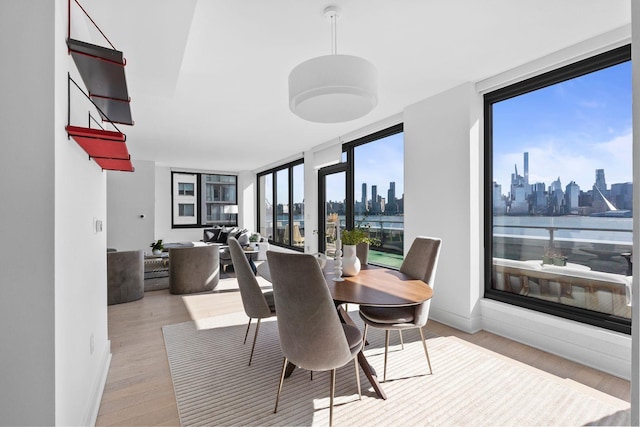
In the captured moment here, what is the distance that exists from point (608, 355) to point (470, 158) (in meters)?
1.98

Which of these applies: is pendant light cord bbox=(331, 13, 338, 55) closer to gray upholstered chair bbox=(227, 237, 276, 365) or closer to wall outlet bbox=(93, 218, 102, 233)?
gray upholstered chair bbox=(227, 237, 276, 365)

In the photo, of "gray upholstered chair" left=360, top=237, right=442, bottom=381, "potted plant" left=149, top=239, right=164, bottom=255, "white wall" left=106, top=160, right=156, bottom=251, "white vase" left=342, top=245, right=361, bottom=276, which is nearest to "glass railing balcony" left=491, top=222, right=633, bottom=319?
"gray upholstered chair" left=360, top=237, right=442, bottom=381

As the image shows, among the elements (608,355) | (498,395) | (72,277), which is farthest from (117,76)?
(608,355)

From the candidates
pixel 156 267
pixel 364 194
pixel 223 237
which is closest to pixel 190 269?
pixel 156 267

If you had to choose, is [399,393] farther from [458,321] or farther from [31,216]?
[31,216]

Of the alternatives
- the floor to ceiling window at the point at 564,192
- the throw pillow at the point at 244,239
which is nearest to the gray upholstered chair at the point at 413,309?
the floor to ceiling window at the point at 564,192

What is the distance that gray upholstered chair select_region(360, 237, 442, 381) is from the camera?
2.32 meters

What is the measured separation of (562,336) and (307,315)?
7.90ft

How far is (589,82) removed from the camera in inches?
106

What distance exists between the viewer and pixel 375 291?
2119 millimetres

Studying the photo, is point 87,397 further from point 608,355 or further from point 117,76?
point 608,355

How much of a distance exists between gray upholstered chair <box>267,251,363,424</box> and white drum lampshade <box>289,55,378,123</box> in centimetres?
100

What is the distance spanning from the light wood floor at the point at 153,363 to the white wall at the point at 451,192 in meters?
0.33

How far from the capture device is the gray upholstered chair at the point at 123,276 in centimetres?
426
